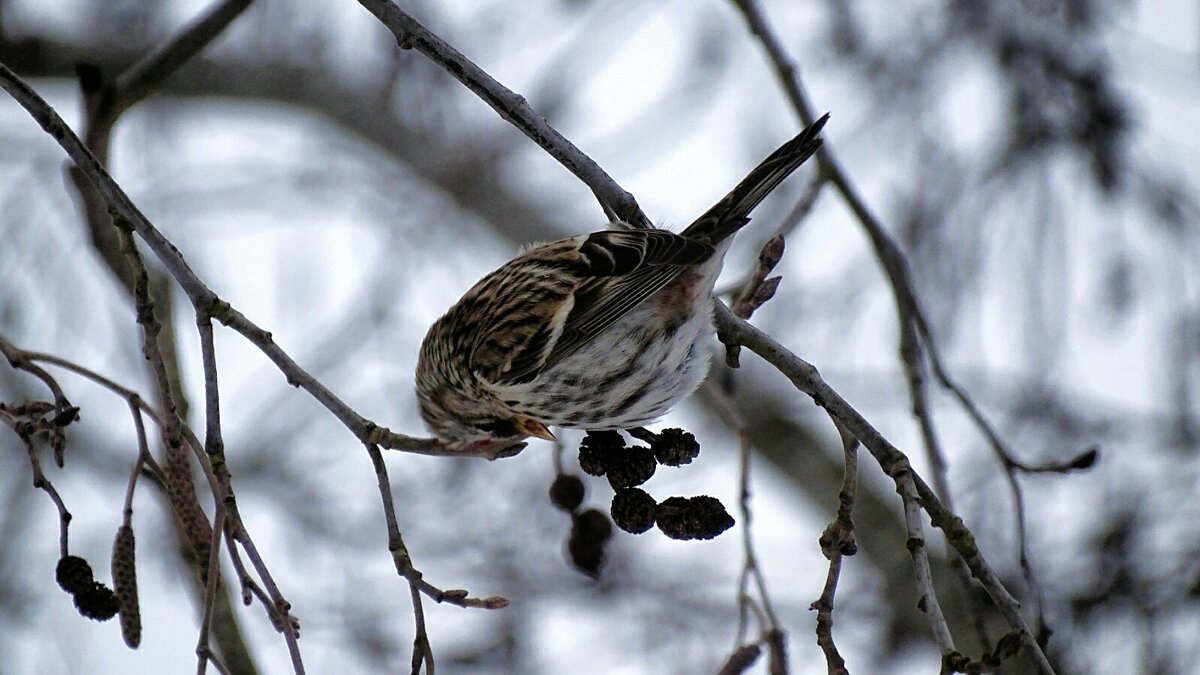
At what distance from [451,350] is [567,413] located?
1.63ft

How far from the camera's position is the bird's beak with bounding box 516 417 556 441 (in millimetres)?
2496

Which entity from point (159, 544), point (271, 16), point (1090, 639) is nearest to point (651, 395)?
point (1090, 639)

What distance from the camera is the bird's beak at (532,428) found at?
98.3 inches

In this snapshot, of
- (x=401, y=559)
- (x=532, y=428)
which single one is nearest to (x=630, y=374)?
(x=532, y=428)

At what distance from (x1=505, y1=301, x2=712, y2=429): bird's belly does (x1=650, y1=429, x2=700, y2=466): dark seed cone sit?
0.31 meters

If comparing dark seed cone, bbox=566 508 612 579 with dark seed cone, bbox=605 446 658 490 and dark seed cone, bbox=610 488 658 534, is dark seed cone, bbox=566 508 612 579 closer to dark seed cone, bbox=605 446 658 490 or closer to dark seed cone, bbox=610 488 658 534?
dark seed cone, bbox=605 446 658 490

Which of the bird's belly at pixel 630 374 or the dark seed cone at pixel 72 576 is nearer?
the dark seed cone at pixel 72 576

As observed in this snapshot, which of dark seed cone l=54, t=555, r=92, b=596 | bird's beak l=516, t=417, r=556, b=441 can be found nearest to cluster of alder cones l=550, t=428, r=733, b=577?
bird's beak l=516, t=417, r=556, b=441

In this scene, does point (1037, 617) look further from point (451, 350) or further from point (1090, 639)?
point (1090, 639)

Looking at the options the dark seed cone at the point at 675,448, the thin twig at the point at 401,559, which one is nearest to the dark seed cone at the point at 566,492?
the dark seed cone at the point at 675,448

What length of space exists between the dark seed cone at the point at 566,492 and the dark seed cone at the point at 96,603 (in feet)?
2.97

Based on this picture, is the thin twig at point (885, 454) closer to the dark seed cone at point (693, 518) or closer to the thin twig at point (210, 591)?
the dark seed cone at point (693, 518)

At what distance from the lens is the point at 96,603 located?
167 centimetres

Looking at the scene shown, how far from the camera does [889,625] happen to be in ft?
16.8
